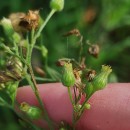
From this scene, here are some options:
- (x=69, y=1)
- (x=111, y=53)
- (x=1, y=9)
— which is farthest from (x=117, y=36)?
(x=1, y=9)

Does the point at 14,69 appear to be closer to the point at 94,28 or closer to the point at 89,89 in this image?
the point at 89,89

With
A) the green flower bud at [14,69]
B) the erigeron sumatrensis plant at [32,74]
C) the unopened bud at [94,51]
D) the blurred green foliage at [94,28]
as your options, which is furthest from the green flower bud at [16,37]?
the blurred green foliage at [94,28]

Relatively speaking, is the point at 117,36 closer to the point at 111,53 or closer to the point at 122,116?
the point at 111,53

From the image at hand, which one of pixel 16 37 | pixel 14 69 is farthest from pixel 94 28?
pixel 14 69

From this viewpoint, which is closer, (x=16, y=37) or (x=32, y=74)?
(x=32, y=74)

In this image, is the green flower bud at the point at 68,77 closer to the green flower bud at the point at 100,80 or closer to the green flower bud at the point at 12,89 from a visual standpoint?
the green flower bud at the point at 100,80

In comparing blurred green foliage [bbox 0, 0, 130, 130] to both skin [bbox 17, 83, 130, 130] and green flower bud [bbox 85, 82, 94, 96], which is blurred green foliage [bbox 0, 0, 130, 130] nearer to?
skin [bbox 17, 83, 130, 130]

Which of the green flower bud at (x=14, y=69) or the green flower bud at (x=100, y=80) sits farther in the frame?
the green flower bud at (x=14, y=69)
